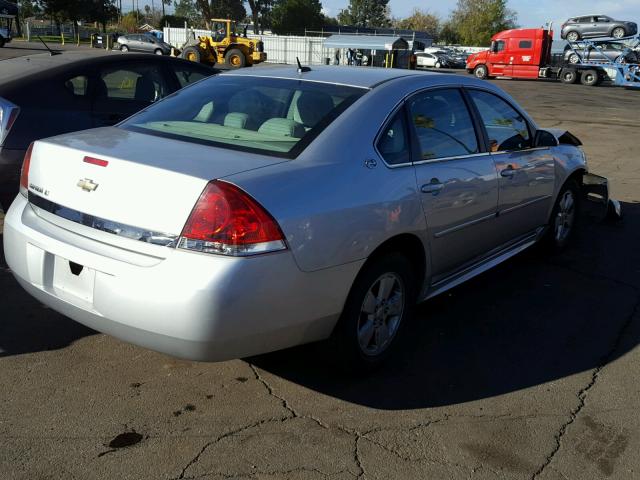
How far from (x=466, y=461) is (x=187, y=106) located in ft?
8.45

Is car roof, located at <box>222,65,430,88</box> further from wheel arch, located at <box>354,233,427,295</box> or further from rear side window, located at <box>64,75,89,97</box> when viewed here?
rear side window, located at <box>64,75,89,97</box>

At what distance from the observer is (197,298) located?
106 inches

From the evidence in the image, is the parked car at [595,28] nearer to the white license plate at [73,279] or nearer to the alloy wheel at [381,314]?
the alloy wheel at [381,314]

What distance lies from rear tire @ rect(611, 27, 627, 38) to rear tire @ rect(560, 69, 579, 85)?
117 inches

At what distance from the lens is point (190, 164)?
2.96 m

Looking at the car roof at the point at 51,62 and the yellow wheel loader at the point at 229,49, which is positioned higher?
the yellow wheel loader at the point at 229,49

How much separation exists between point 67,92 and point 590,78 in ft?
119

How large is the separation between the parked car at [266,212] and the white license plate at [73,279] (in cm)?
1

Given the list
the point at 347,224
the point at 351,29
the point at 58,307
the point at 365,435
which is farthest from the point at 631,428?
the point at 351,29

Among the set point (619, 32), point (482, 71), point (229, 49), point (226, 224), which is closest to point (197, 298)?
point (226, 224)

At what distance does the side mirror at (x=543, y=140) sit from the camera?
16.8ft

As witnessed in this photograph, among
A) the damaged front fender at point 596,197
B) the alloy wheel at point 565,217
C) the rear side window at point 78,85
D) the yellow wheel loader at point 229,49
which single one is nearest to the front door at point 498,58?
the yellow wheel loader at point 229,49

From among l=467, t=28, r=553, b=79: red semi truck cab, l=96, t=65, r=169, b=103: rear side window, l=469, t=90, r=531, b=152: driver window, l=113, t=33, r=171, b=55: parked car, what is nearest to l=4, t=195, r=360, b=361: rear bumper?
l=469, t=90, r=531, b=152: driver window

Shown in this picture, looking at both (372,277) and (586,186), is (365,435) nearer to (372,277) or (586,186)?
(372,277)
